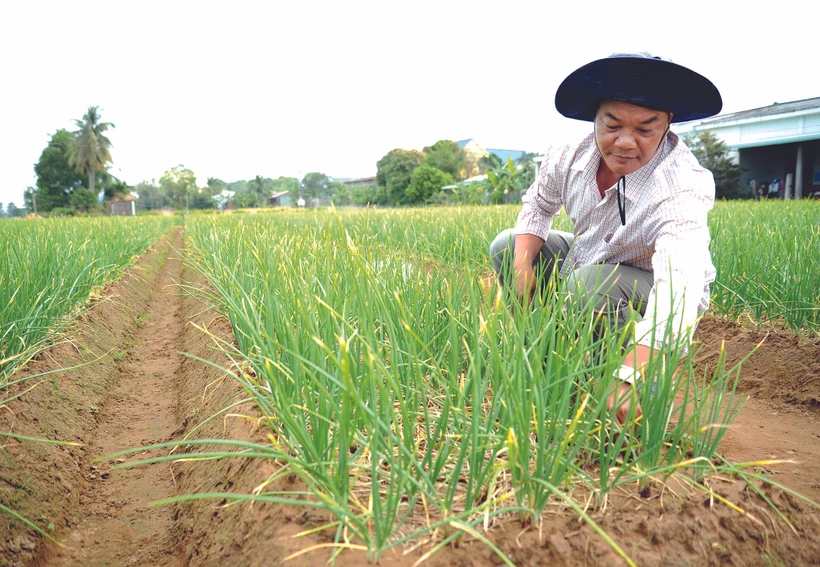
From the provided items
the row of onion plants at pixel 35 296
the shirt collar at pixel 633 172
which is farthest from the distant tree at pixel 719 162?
the row of onion plants at pixel 35 296

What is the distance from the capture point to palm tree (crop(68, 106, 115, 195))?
4594 cm

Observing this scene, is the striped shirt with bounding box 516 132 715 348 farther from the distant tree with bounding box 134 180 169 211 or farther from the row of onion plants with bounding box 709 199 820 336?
the distant tree with bounding box 134 180 169 211

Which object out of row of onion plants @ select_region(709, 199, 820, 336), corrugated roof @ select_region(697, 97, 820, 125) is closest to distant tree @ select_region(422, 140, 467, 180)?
corrugated roof @ select_region(697, 97, 820, 125)

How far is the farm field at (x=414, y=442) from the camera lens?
3.26ft

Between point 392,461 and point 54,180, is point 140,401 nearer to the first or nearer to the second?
point 392,461

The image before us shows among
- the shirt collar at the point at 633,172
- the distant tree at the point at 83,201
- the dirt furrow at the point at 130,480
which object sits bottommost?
the dirt furrow at the point at 130,480

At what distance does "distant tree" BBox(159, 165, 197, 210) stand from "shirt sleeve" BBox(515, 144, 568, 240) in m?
54.9

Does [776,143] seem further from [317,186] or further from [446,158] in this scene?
[317,186]

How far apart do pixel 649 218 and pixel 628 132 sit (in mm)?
264

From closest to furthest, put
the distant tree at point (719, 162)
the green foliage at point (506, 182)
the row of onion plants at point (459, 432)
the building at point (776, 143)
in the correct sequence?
1. the row of onion plants at point (459, 432)
2. the building at point (776, 143)
3. the distant tree at point (719, 162)
4. the green foliage at point (506, 182)

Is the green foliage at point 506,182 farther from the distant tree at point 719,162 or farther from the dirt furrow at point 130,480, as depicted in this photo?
the dirt furrow at point 130,480

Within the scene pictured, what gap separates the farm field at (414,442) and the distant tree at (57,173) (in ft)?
161

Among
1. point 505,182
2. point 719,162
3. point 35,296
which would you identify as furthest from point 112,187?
point 35,296

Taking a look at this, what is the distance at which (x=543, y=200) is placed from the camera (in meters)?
2.37
